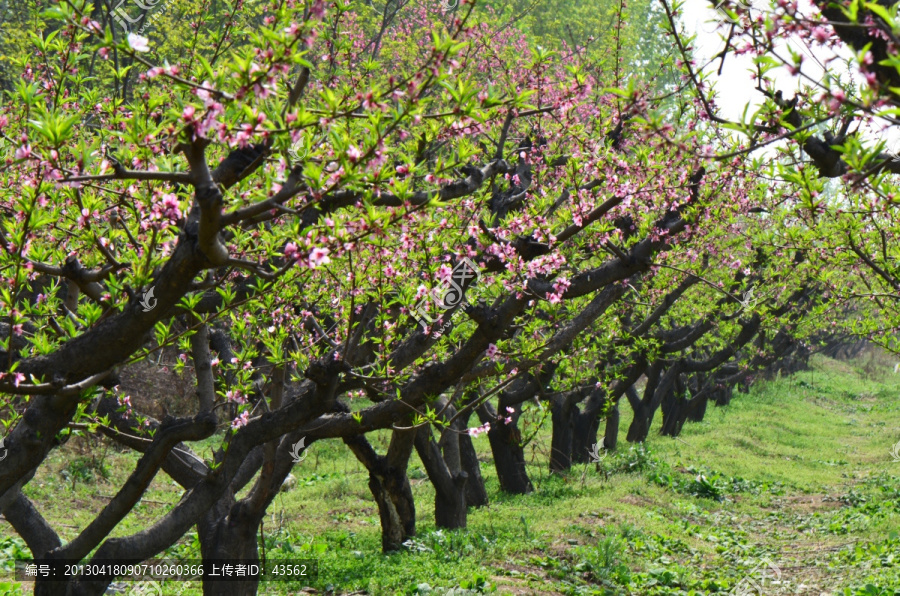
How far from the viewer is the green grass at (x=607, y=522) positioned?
8.85m

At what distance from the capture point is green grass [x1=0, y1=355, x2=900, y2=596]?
29.0ft

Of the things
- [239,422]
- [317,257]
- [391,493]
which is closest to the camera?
[317,257]

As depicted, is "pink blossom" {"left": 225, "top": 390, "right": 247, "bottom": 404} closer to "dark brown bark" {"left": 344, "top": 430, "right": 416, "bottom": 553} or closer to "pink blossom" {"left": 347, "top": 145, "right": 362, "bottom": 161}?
"pink blossom" {"left": 347, "top": 145, "right": 362, "bottom": 161}

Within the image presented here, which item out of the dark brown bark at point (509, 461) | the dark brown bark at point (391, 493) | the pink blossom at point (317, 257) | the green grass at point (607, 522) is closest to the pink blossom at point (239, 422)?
the green grass at point (607, 522)

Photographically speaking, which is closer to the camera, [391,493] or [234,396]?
[234,396]

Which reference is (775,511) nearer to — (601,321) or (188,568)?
(601,321)

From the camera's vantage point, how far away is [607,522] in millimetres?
12094

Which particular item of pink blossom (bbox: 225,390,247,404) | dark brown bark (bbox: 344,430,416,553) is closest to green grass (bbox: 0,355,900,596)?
dark brown bark (bbox: 344,430,416,553)

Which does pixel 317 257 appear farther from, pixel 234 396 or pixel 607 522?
pixel 607 522

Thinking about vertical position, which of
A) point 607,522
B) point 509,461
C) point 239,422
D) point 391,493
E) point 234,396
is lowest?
point 607,522

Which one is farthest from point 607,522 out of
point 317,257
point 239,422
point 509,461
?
point 317,257

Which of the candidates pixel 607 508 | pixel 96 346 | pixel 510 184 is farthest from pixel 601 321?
pixel 96 346

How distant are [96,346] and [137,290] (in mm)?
360

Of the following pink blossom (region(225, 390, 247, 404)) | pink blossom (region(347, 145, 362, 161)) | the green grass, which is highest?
pink blossom (region(347, 145, 362, 161))
